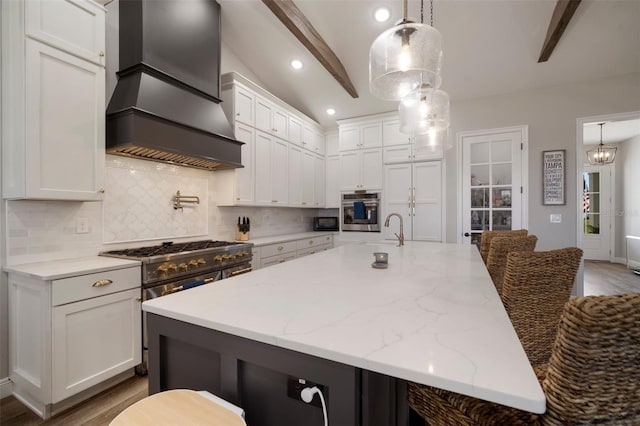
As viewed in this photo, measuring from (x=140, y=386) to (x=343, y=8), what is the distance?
4006 millimetres

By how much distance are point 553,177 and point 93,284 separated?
4.97 metres

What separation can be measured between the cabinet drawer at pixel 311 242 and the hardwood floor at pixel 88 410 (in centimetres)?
242

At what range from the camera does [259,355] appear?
2.61ft

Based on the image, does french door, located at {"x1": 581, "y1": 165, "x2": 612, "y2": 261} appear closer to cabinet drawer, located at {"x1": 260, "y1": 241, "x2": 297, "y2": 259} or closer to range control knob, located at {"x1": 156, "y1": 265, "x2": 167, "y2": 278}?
cabinet drawer, located at {"x1": 260, "y1": 241, "x2": 297, "y2": 259}

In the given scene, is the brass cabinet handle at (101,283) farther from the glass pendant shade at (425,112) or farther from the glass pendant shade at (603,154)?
the glass pendant shade at (603,154)

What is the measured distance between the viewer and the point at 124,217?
8.22ft

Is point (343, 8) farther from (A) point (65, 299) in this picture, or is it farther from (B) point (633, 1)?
(A) point (65, 299)

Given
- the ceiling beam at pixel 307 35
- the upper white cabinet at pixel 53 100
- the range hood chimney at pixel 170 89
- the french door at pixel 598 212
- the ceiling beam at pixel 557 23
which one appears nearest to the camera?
the upper white cabinet at pixel 53 100

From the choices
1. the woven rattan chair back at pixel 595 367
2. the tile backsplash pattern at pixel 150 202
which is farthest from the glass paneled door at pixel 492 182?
the woven rattan chair back at pixel 595 367

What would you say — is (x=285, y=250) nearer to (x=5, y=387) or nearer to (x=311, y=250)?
(x=311, y=250)

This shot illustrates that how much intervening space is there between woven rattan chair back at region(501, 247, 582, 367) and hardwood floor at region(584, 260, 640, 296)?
161 inches

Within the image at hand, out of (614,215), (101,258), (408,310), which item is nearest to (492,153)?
(408,310)

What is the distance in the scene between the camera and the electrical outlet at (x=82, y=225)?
220 centimetres

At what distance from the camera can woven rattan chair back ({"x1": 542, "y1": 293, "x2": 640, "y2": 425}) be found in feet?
1.62
